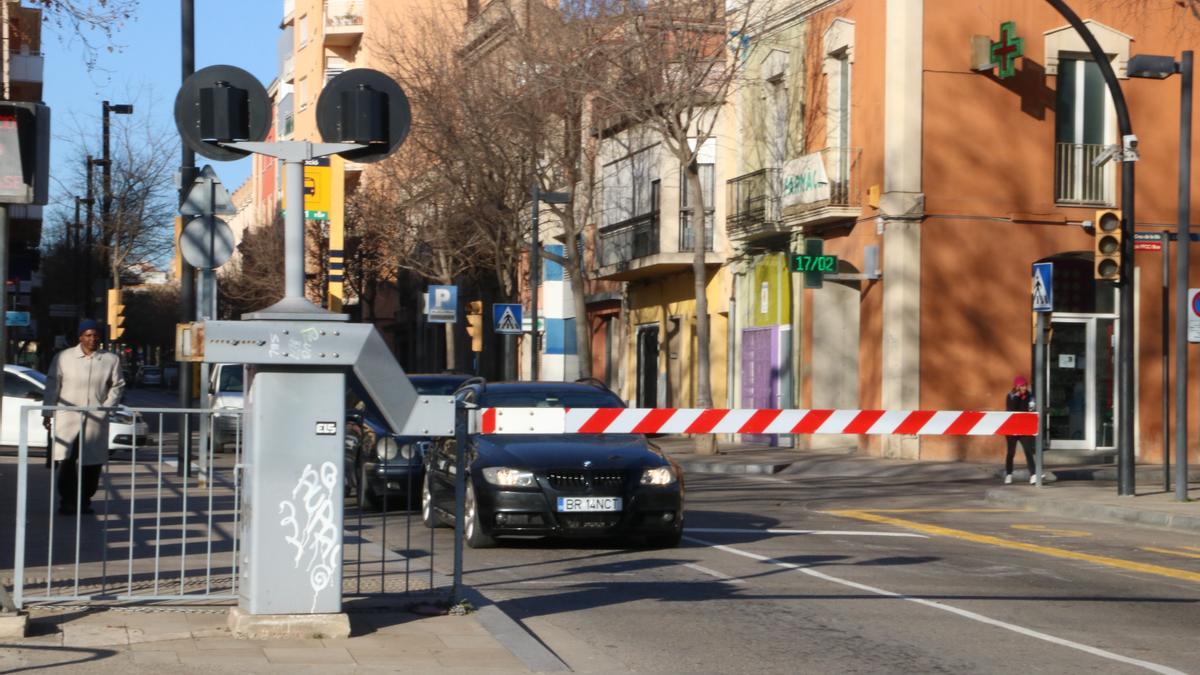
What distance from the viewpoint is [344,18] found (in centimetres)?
7181

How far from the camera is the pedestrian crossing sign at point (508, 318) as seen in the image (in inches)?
1415

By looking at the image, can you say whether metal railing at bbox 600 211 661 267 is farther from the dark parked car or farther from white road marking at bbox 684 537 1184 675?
white road marking at bbox 684 537 1184 675

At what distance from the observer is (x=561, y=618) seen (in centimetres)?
1031

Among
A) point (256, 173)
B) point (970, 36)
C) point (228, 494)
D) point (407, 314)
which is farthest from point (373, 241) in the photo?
point (228, 494)

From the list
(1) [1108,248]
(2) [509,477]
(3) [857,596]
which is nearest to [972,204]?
(1) [1108,248]

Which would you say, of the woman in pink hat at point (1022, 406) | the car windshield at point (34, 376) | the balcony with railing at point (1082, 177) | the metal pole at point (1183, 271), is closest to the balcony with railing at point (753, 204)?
the balcony with railing at point (1082, 177)

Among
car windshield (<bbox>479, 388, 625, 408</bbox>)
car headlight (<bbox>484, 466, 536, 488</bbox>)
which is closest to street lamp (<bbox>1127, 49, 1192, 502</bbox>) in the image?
car windshield (<bbox>479, 388, 625, 408</bbox>)

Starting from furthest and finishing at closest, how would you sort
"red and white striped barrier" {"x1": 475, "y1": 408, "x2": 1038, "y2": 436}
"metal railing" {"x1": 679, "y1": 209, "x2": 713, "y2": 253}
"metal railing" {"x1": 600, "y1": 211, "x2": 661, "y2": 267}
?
"metal railing" {"x1": 600, "y1": 211, "x2": 661, "y2": 267}
"metal railing" {"x1": 679, "y1": 209, "x2": 713, "y2": 253}
"red and white striped barrier" {"x1": 475, "y1": 408, "x2": 1038, "y2": 436}

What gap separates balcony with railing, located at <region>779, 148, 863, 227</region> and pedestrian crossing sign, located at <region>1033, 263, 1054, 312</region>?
8.61 meters

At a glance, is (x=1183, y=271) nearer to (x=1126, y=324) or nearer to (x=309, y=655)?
(x=1126, y=324)

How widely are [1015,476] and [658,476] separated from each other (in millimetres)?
14211

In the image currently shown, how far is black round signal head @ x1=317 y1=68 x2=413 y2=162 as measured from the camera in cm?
909

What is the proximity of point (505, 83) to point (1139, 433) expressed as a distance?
15.7 meters

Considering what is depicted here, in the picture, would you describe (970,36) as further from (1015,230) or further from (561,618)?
(561,618)
